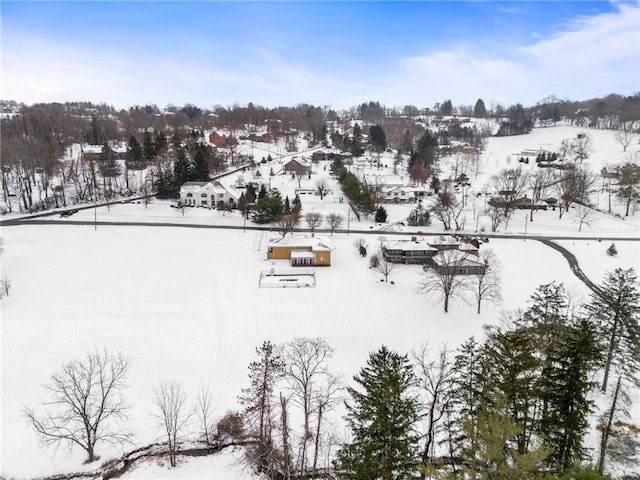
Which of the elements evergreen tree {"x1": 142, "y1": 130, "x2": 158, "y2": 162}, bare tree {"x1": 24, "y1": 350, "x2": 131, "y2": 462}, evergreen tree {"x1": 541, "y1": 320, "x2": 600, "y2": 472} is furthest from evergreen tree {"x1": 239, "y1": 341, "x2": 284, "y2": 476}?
evergreen tree {"x1": 142, "y1": 130, "x2": 158, "y2": 162}

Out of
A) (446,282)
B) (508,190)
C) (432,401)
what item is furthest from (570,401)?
(508,190)

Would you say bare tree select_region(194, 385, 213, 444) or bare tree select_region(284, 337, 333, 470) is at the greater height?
bare tree select_region(284, 337, 333, 470)

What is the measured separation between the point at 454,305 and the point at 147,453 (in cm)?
2020

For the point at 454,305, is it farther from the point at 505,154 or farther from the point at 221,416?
the point at 505,154

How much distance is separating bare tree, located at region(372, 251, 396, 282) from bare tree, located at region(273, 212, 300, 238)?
10.4 metres

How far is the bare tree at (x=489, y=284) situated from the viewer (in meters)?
26.2

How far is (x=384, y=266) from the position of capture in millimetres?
31906

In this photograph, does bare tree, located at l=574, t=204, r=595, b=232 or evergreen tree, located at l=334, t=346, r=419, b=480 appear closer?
evergreen tree, located at l=334, t=346, r=419, b=480

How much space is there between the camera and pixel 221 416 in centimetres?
1695

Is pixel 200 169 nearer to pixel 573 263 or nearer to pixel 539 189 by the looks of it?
pixel 573 263

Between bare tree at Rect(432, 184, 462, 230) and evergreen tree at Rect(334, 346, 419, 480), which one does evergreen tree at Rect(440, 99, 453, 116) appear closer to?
bare tree at Rect(432, 184, 462, 230)

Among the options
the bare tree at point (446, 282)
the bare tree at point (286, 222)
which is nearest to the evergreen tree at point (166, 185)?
the bare tree at point (286, 222)

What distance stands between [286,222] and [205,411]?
84.1ft

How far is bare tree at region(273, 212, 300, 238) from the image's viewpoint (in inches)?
1592
